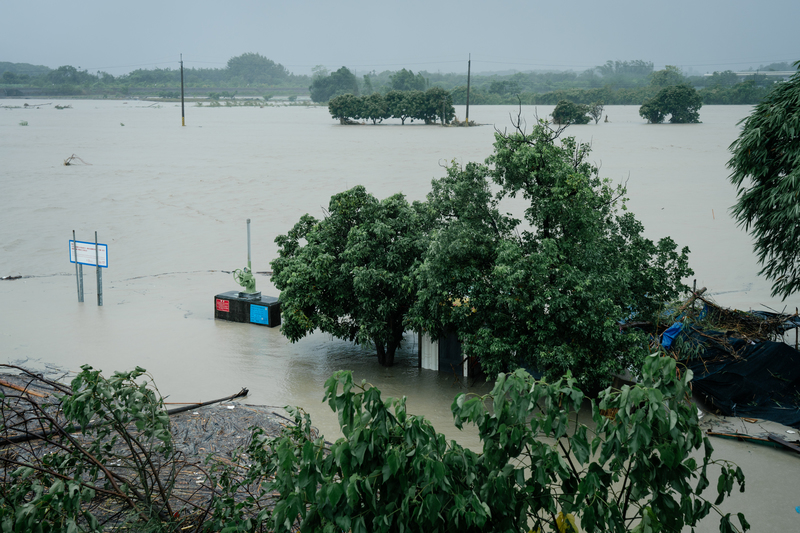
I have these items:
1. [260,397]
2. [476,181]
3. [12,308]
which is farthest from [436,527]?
[12,308]

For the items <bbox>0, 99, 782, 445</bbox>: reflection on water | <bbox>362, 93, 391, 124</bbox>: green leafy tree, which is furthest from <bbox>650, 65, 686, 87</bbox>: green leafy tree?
<bbox>362, 93, 391, 124</bbox>: green leafy tree

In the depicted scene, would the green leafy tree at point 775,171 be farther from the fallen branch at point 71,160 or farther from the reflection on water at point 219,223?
the fallen branch at point 71,160

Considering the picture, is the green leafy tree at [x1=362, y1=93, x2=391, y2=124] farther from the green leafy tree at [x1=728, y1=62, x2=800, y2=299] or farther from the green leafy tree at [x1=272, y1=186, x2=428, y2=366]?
the green leafy tree at [x1=272, y1=186, x2=428, y2=366]

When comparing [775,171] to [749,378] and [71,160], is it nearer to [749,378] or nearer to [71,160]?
[749,378]

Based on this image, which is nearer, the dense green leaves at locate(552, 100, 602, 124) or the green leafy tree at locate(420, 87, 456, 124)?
the dense green leaves at locate(552, 100, 602, 124)

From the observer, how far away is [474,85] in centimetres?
15650

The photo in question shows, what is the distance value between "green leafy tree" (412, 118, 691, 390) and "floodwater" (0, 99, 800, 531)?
6.41ft

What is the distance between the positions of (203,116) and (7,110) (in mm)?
39095

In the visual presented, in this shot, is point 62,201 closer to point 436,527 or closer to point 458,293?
point 458,293

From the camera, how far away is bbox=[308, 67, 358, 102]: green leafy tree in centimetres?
12988

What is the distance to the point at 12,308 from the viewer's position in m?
19.0

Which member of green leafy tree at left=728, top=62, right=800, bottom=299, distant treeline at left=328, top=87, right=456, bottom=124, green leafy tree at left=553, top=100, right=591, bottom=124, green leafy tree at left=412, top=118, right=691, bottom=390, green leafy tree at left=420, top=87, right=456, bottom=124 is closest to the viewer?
green leafy tree at left=412, top=118, right=691, bottom=390

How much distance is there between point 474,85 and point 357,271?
151 m

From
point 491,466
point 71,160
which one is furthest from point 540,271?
point 71,160
